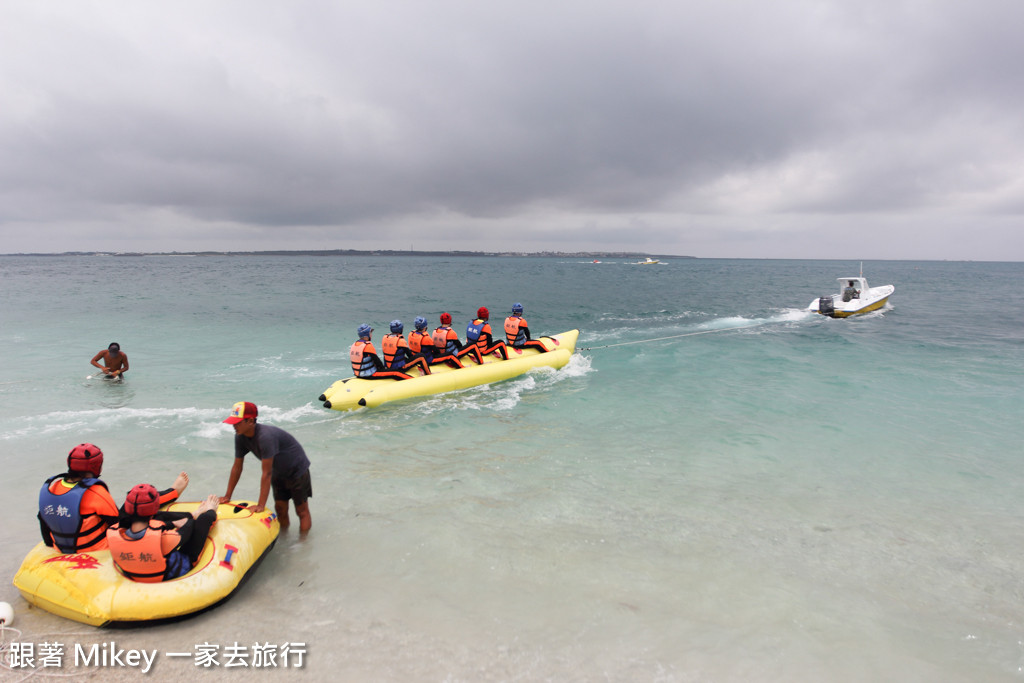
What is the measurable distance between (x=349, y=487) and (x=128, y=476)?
9.54ft

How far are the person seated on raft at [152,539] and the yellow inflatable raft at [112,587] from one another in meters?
0.08

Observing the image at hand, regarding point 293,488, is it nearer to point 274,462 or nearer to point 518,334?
point 274,462

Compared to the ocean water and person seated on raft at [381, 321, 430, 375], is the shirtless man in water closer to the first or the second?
the ocean water

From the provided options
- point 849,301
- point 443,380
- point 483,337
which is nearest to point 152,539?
point 443,380

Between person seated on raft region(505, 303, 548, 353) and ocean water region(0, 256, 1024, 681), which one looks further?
person seated on raft region(505, 303, 548, 353)

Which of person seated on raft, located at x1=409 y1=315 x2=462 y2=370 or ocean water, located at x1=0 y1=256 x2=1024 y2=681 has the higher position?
person seated on raft, located at x1=409 y1=315 x2=462 y2=370

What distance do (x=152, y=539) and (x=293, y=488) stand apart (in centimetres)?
126

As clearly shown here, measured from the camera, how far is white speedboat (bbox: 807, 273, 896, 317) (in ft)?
81.1

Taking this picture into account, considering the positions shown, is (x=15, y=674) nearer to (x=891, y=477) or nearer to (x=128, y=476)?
(x=128, y=476)

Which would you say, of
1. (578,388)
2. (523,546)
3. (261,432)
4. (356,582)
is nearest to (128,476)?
(261,432)

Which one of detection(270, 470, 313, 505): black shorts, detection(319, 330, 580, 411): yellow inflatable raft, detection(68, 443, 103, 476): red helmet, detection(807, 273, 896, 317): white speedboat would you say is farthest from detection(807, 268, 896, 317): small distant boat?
detection(68, 443, 103, 476): red helmet

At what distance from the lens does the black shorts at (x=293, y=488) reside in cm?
483

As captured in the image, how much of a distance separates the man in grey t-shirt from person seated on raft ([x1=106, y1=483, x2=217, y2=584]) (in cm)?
54

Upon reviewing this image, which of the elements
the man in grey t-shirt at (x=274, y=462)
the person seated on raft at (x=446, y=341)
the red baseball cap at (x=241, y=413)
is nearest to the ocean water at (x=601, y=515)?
the man in grey t-shirt at (x=274, y=462)
